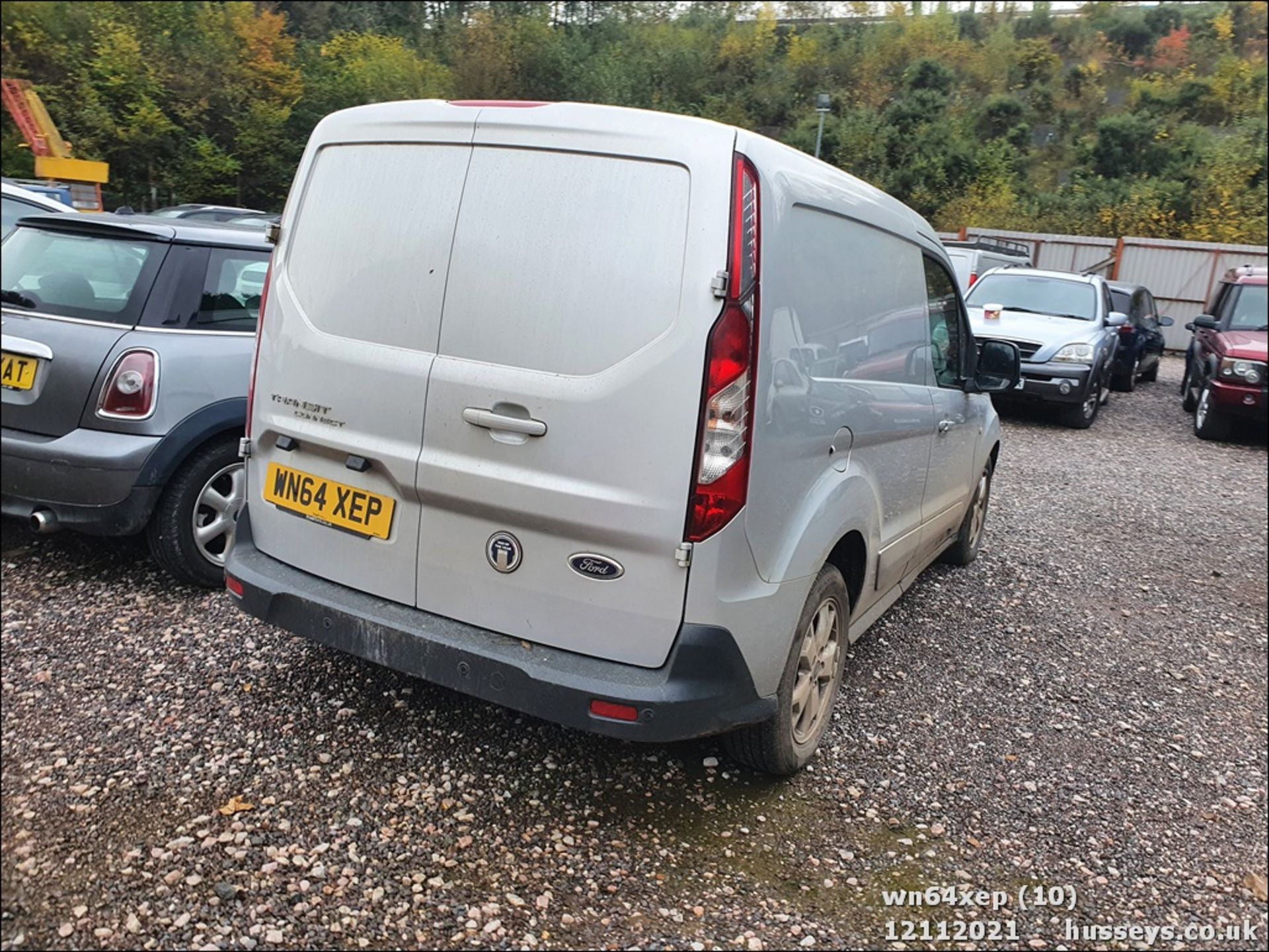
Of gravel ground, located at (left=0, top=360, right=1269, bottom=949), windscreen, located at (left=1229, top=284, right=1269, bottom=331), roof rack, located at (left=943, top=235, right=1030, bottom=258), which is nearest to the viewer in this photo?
gravel ground, located at (left=0, top=360, right=1269, bottom=949)

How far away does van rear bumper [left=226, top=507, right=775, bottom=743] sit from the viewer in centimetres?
253

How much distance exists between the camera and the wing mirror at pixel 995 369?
4570 mm

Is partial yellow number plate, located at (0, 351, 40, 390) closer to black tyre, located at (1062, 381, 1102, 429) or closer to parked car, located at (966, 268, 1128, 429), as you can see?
parked car, located at (966, 268, 1128, 429)

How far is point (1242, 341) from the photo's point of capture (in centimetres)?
1027

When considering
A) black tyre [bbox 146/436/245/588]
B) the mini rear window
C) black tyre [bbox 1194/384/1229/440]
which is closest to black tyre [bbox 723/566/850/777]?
black tyre [bbox 146/436/245/588]

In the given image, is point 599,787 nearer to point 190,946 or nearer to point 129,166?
point 190,946

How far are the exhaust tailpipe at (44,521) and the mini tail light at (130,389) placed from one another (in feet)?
1.52

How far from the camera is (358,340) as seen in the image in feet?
9.29

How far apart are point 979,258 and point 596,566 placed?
47.1ft

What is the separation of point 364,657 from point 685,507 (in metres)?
1.10

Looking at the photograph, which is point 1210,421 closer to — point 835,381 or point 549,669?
point 835,381

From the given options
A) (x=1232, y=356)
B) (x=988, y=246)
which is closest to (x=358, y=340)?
(x=1232, y=356)

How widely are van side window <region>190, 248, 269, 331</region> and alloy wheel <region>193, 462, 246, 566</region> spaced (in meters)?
0.67

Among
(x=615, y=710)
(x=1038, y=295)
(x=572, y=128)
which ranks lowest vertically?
(x=615, y=710)
